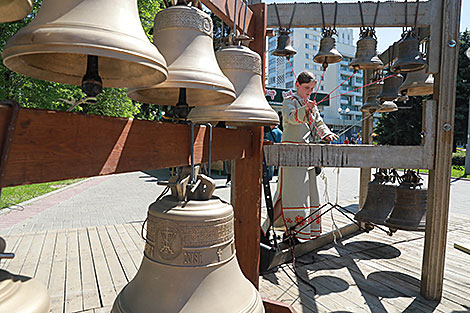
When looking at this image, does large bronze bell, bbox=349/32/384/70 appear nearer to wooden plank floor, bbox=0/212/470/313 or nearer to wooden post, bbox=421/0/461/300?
wooden post, bbox=421/0/461/300

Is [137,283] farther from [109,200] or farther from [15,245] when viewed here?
[109,200]

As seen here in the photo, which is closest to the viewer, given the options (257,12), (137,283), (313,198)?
(137,283)

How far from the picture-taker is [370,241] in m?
4.73

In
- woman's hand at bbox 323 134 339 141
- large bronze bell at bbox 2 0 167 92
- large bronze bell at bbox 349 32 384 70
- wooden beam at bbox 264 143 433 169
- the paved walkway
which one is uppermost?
large bronze bell at bbox 349 32 384 70

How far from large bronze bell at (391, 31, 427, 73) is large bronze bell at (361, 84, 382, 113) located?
1.77 meters

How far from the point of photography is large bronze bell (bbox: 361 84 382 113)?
4.90m

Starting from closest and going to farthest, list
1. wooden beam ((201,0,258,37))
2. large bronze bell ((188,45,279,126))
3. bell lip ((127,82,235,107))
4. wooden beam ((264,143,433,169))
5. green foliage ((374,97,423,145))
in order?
1. bell lip ((127,82,235,107))
2. large bronze bell ((188,45,279,126))
3. wooden beam ((201,0,258,37))
4. wooden beam ((264,143,433,169))
5. green foliage ((374,97,423,145))

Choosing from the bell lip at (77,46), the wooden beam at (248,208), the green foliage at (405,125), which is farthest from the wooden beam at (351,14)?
the green foliage at (405,125)

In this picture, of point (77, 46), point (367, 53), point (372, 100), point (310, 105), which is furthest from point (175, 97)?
point (372, 100)

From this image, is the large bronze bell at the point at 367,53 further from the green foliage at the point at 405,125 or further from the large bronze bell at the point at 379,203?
the green foliage at the point at 405,125

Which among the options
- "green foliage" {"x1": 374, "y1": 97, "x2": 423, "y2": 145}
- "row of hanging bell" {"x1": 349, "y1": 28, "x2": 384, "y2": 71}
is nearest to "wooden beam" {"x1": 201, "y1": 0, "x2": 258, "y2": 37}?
"row of hanging bell" {"x1": 349, "y1": 28, "x2": 384, "y2": 71}

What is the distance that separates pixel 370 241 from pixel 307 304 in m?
2.24

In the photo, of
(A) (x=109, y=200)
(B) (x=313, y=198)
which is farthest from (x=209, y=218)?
(A) (x=109, y=200)

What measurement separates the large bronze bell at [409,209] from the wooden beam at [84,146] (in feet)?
9.12
